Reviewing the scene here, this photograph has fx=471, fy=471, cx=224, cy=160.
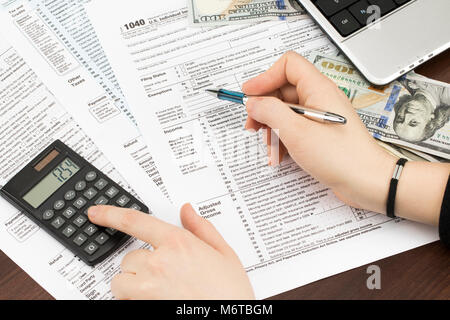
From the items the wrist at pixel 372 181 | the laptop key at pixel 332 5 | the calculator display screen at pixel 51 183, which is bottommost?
the wrist at pixel 372 181

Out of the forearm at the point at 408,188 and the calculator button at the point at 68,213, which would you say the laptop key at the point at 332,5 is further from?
the calculator button at the point at 68,213

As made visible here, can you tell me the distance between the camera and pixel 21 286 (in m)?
0.52

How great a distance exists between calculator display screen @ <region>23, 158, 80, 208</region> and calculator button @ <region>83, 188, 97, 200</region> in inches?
1.1

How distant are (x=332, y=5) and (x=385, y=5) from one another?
2.7 inches

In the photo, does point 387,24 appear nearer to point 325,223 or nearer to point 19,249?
point 325,223

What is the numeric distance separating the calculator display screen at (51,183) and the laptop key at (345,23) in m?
0.37

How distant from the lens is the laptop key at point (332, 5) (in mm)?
612

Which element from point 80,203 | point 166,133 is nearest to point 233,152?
point 166,133

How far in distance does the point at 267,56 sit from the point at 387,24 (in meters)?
0.16

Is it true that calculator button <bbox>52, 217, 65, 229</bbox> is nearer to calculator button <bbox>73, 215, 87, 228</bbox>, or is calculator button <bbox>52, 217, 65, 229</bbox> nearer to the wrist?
calculator button <bbox>73, 215, 87, 228</bbox>

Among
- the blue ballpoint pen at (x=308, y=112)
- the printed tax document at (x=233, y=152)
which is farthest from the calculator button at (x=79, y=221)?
the blue ballpoint pen at (x=308, y=112)

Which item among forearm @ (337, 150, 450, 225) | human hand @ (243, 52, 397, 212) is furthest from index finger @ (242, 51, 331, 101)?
forearm @ (337, 150, 450, 225)

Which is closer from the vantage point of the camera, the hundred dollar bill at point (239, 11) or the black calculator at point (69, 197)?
the black calculator at point (69, 197)
